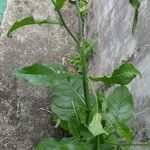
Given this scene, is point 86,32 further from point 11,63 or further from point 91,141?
point 91,141

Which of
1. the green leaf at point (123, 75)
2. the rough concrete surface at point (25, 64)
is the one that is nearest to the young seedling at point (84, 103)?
the green leaf at point (123, 75)

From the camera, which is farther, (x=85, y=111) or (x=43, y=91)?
(x=43, y=91)

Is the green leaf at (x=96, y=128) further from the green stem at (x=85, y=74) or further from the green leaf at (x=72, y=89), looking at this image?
the green leaf at (x=72, y=89)

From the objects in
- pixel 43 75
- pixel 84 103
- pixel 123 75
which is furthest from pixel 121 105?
pixel 43 75

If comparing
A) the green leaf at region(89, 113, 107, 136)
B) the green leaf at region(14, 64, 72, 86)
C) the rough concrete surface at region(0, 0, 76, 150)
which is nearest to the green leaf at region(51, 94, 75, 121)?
the green leaf at region(14, 64, 72, 86)

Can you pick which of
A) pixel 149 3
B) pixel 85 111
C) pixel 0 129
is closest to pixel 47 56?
pixel 0 129

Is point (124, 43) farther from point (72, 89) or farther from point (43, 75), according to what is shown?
point (43, 75)
